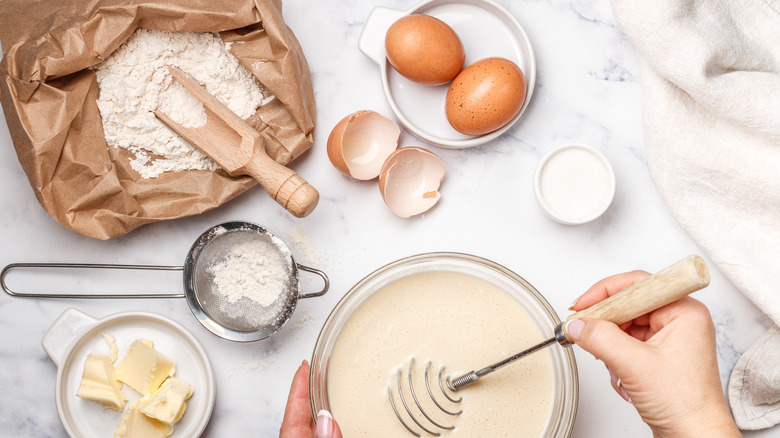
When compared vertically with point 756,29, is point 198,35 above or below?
below

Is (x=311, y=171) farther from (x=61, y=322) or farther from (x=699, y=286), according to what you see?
(x=699, y=286)

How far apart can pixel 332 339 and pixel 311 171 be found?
450 mm

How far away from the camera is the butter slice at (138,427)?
1453mm

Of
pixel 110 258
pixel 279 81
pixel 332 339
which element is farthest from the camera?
pixel 110 258

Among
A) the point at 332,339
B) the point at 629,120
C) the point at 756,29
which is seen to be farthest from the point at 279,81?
the point at 756,29

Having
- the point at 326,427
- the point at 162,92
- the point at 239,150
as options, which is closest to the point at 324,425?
the point at 326,427

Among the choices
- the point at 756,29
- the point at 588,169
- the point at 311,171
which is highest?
the point at 756,29

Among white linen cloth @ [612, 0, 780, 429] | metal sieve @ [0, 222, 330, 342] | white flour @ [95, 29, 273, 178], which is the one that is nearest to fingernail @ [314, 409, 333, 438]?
metal sieve @ [0, 222, 330, 342]

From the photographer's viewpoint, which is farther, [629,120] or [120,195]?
[629,120]

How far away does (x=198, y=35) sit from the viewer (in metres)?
1.48

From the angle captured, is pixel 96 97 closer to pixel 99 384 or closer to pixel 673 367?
pixel 99 384

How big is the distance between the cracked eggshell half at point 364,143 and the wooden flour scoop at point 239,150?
0.13 m

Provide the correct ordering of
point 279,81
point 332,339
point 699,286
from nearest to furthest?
point 699,286, point 332,339, point 279,81

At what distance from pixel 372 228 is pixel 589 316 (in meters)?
0.64
